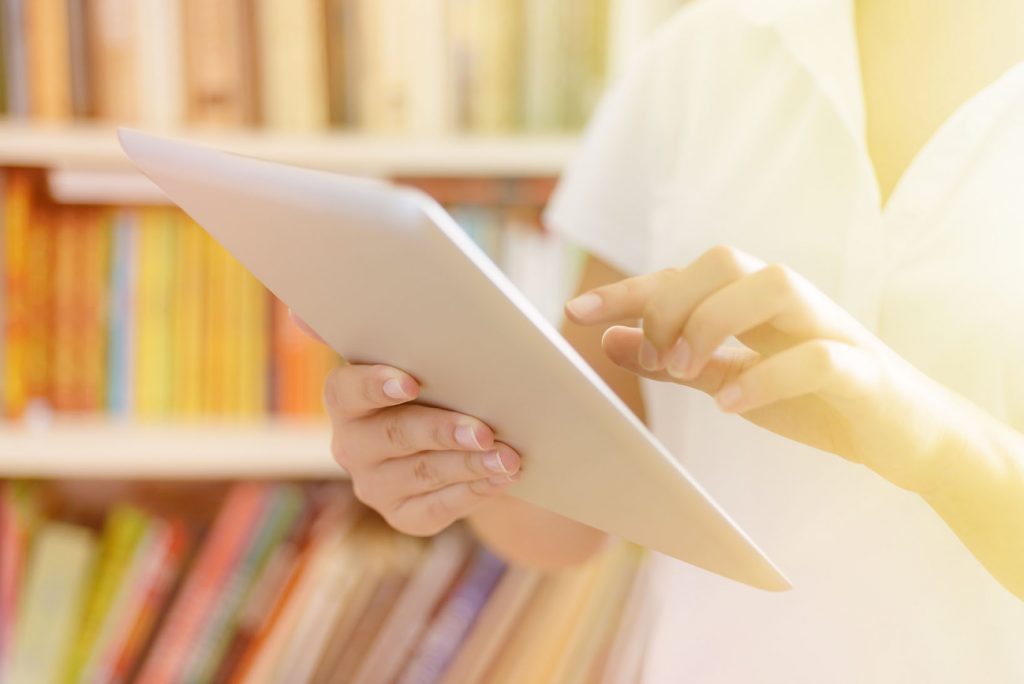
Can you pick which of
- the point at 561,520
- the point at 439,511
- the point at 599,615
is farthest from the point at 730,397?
the point at 599,615

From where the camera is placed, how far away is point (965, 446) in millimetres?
408

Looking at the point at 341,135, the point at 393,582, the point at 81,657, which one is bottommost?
the point at 81,657

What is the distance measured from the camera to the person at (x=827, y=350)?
40 cm

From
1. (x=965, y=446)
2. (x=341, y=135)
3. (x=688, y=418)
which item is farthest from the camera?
(x=341, y=135)

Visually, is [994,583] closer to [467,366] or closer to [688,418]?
[688,418]

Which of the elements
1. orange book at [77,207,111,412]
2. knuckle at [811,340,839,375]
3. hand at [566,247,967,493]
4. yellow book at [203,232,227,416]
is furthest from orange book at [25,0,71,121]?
knuckle at [811,340,839,375]

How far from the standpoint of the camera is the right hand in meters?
0.48

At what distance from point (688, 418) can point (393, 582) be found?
0.61 meters

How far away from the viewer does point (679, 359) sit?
403 millimetres

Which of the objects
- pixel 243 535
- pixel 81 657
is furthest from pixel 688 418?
pixel 81 657

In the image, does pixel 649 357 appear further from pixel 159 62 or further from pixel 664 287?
pixel 159 62

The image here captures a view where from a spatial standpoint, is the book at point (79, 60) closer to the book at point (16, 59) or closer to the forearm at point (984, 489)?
the book at point (16, 59)

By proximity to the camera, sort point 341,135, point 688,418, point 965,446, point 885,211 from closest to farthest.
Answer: point 965,446 → point 885,211 → point 688,418 → point 341,135

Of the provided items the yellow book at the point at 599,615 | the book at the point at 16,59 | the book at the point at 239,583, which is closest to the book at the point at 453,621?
the yellow book at the point at 599,615
